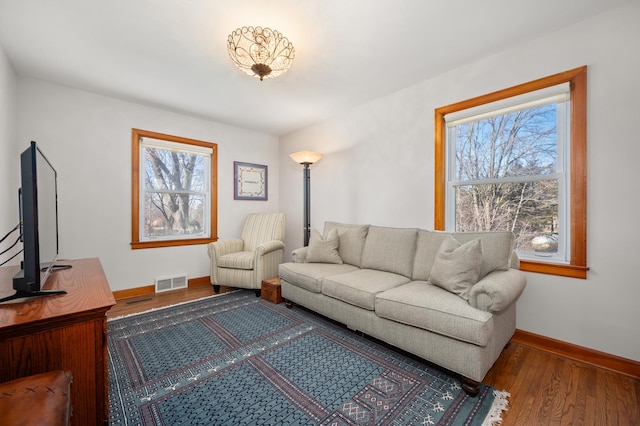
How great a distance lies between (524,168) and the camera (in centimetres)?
237

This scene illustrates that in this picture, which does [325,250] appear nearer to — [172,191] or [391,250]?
[391,250]

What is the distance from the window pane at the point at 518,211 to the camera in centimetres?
223

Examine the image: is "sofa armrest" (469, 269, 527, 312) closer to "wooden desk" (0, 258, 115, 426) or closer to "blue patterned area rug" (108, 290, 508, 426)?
"blue patterned area rug" (108, 290, 508, 426)

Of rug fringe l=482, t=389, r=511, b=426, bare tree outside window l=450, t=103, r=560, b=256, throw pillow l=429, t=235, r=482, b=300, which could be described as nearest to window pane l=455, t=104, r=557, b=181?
bare tree outside window l=450, t=103, r=560, b=256

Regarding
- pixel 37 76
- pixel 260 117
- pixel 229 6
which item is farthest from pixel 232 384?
pixel 37 76

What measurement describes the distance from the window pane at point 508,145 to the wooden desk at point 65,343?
3018 millimetres

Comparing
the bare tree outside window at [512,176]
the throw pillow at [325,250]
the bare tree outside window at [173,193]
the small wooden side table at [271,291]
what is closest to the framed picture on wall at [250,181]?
the bare tree outside window at [173,193]

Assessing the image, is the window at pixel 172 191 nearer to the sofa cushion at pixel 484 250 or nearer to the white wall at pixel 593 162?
the white wall at pixel 593 162

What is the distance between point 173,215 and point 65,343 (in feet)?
9.89

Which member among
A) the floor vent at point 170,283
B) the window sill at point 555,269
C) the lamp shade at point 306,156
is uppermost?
the lamp shade at point 306,156

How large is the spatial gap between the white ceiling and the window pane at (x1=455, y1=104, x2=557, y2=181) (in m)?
0.61

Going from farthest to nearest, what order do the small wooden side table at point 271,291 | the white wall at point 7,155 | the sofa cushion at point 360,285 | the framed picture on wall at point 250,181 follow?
1. the framed picture on wall at point 250,181
2. the small wooden side table at point 271,291
3. the white wall at point 7,155
4. the sofa cushion at point 360,285

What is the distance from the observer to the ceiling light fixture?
193 centimetres

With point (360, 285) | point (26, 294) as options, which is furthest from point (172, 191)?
point (360, 285)
